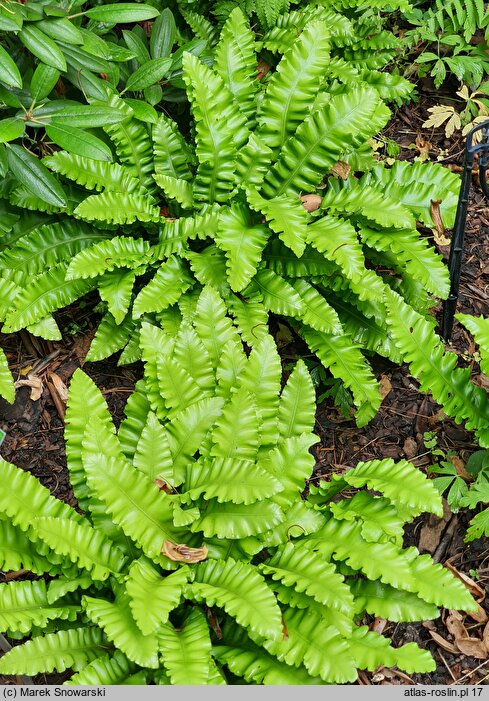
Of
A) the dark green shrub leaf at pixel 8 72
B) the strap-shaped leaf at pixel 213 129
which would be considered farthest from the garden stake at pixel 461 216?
the dark green shrub leaf at pixel 8 72

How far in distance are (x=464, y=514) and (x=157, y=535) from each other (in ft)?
5.94

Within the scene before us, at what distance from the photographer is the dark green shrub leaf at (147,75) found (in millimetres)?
4562

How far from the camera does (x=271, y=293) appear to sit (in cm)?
437

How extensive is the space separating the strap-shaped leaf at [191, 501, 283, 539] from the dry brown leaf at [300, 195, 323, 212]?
2.10 meters

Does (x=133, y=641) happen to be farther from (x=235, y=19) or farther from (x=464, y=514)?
(x=235, y=19)

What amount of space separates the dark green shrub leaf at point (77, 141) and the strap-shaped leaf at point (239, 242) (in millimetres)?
795

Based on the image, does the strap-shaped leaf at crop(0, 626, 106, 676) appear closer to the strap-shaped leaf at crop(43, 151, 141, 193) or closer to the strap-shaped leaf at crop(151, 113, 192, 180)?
the strap-shaped leaf at crop(43, 151, 141, 193)

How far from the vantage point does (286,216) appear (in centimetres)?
420

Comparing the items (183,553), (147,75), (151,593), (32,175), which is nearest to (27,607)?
(151,593)

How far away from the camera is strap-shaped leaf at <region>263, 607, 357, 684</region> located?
3021 mm

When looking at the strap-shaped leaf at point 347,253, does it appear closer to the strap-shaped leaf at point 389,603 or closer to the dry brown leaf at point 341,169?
the dry brown leaf at point 341,169

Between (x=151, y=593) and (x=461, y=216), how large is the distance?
2724 millimetres

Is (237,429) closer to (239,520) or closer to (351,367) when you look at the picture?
(239,520)

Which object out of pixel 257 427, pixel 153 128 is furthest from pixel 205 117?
pixel 257 427
